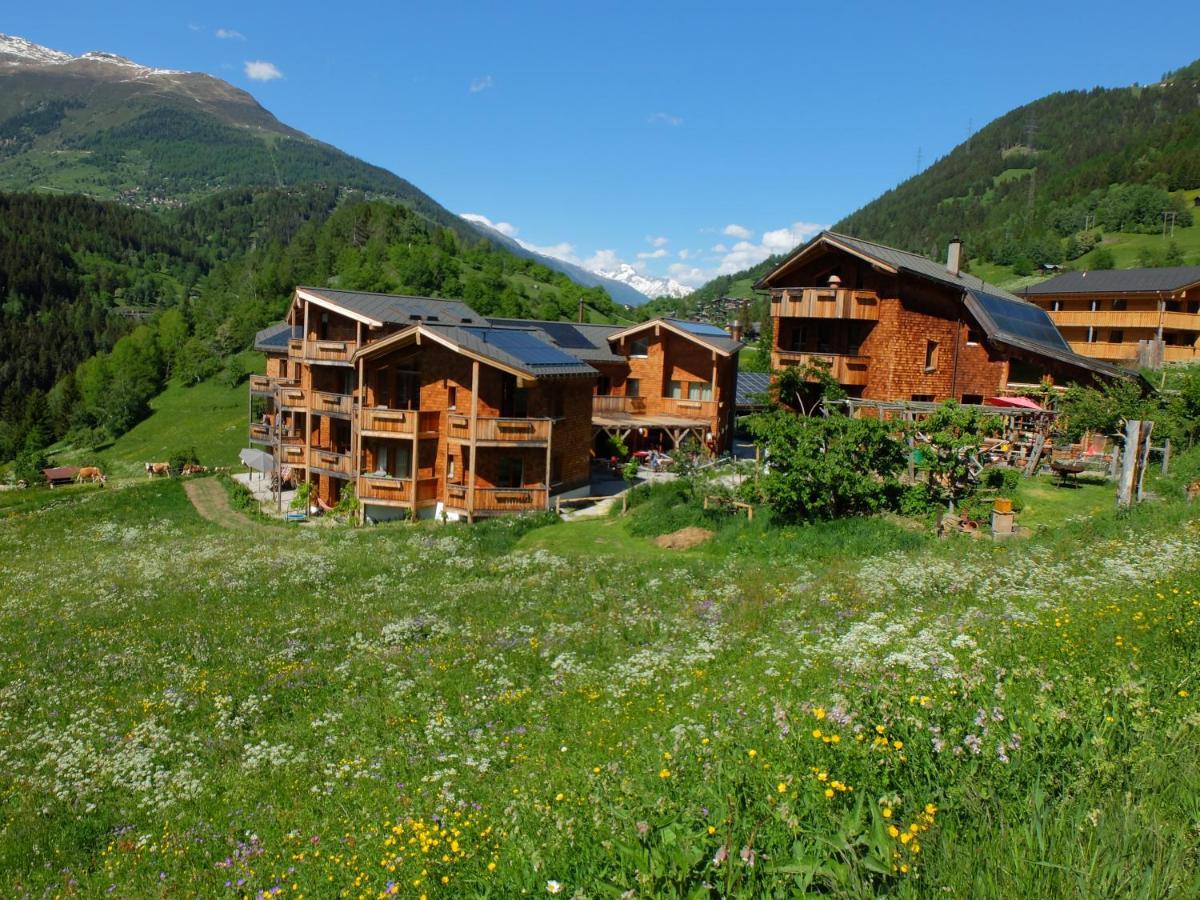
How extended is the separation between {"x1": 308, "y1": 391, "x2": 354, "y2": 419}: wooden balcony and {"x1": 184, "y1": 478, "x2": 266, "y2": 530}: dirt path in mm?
6444

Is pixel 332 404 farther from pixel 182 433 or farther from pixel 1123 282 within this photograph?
pixel 1123 282

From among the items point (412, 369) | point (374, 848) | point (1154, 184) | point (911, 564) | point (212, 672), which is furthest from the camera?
point (1154, 184)

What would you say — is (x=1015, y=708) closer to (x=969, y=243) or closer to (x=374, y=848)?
(x=374, y=848)

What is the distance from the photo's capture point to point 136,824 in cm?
1113

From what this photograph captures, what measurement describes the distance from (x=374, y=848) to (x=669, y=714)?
4557mm

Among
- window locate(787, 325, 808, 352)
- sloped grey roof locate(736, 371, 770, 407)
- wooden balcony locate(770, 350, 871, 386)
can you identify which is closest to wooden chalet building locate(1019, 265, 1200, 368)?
sloped grey roof locate(736, 371, 770, 407)

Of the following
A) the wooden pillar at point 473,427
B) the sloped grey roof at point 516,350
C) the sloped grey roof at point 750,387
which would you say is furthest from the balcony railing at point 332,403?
the sloped grey roof at point 750,387

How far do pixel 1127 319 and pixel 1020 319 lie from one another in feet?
99.8

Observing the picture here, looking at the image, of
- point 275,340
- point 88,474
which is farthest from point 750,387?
point 88,474

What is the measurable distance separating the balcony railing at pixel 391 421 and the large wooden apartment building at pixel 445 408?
6 centimetres

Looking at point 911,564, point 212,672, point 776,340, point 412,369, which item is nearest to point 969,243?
point 776,340

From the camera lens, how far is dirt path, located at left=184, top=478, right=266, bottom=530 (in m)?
38.8

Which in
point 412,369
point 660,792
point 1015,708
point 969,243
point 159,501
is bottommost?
point 159,501

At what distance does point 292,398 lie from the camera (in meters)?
44.2
